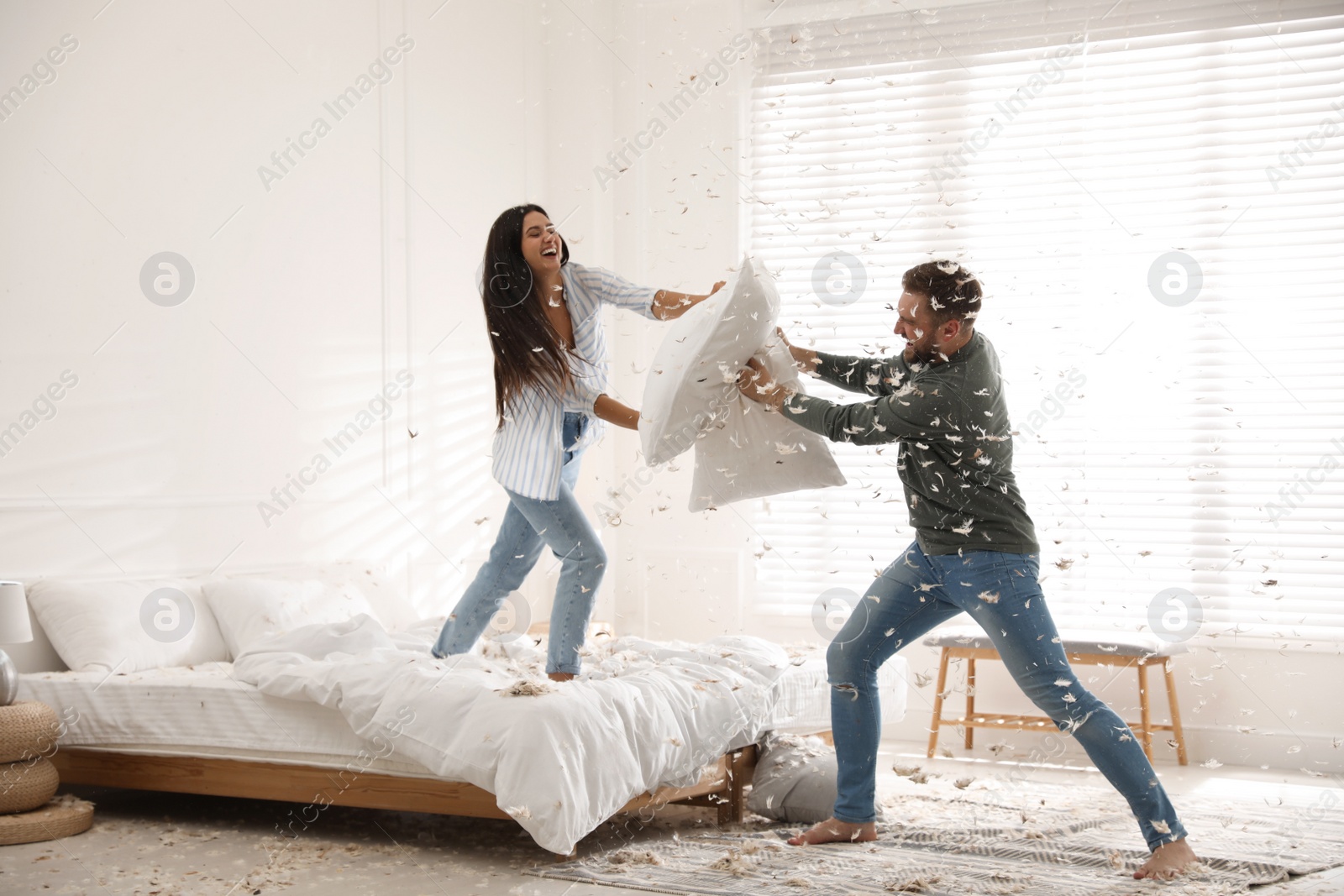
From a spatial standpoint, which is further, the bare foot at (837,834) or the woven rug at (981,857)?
the bare foot at (837,834)

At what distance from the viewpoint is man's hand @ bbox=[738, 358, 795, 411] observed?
316 cm

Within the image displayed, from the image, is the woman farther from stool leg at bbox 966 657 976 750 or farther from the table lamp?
stool leg at bbox 966 657 976 750

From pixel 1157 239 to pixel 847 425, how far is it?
2.97 meters

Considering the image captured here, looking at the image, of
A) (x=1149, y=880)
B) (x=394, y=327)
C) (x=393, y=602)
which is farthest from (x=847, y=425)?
(x=394, y=327)

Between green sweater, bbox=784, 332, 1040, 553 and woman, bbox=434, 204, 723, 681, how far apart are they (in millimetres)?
639

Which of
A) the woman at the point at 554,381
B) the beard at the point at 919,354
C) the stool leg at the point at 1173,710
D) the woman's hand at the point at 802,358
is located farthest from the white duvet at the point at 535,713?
the stool leg at the point at 1173,710

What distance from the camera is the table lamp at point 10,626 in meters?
3.28

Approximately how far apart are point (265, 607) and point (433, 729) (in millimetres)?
1290

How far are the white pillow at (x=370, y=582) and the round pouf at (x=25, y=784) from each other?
1144 millimetres

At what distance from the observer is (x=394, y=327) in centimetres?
515

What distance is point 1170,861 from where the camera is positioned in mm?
2846

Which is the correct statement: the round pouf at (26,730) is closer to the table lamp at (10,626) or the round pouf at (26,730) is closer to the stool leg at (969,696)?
the table lamp at (10,626)

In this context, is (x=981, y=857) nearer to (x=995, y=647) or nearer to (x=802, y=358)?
(x=995, y=647)

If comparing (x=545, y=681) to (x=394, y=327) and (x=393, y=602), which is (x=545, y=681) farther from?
(x=394, y=327)
